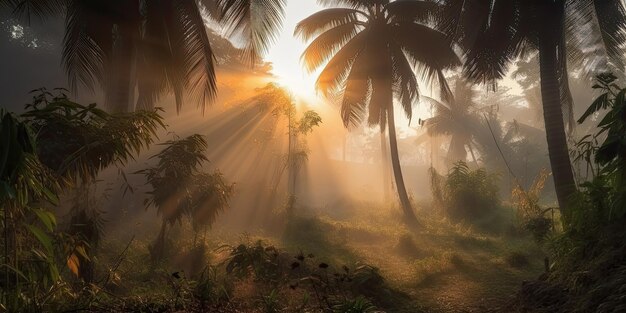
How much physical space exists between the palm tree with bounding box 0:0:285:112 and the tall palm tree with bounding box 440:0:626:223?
5.19 meters

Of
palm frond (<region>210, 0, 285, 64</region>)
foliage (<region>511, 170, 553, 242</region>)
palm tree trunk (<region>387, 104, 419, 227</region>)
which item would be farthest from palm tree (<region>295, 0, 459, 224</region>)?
palm frond (<region>210, 0, 285, 64</region>)

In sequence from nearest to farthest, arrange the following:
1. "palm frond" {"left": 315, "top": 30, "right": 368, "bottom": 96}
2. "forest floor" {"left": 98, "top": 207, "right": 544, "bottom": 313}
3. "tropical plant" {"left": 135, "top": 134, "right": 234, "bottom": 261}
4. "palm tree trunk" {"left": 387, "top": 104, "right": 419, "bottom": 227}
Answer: "forest floor" {"left": 98, "top": 207, "right": 544, "bottom": 313}
"tropical plant" {"left": 135, "top": 134, "right": 234, "bottom": 261}
"palm tree trunk" {"left": 387, "top": 104, "right": 419, "bottom": 227}
"palm frond" {"left": 315, "top": 30, "right": 368, "bottom": 96}

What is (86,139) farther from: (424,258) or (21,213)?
(424,258)

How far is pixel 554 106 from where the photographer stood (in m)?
9.41

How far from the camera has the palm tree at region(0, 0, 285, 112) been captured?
7.88 metres

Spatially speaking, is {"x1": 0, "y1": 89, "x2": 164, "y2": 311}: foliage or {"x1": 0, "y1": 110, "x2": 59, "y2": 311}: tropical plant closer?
{"x1": 0, "y1": 110, "x2": 59, "y2": 311}: tropical plant

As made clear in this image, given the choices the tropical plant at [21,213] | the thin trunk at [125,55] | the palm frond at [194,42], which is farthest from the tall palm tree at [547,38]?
the tropical plant at [21,213]

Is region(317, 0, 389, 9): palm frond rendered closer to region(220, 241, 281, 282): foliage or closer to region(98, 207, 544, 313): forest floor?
region(98, 207, 544, 313): forest floor

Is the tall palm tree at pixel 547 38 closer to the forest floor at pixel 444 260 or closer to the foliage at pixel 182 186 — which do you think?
the forest floor at pixel 444 260

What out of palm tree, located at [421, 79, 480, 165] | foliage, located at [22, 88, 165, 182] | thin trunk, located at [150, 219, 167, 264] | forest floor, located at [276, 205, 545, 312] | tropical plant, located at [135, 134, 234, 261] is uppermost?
palm tree, located at [421, 79, 480, 165]

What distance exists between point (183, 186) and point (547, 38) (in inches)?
368

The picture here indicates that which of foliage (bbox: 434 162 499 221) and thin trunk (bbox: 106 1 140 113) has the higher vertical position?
thin trunk (bbox: 106 1 140 113)

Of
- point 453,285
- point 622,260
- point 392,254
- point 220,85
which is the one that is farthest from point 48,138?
point 220,85

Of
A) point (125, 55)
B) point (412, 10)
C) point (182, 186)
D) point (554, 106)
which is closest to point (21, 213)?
point (182, 186)
